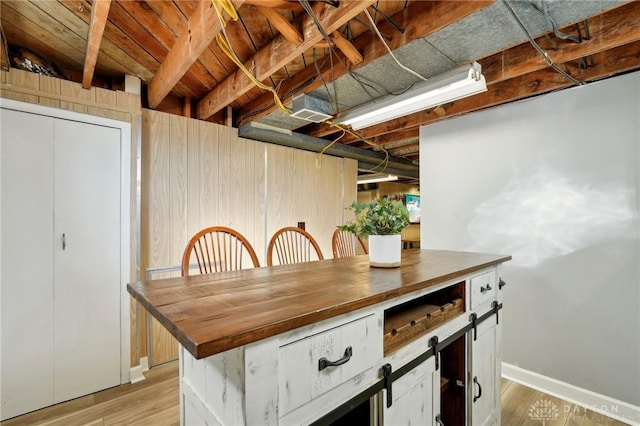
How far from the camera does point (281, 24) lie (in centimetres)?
154

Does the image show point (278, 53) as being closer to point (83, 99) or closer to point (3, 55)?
point (83, 99)

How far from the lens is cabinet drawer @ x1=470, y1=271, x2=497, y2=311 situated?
1465mm

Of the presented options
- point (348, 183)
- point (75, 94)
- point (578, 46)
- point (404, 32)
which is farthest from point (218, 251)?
point (578, 46)

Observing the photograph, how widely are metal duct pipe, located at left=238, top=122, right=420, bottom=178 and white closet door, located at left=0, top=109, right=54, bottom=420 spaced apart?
1581mm

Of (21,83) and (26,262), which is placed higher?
(21,83)

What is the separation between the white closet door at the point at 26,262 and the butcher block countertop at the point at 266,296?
1425 mm

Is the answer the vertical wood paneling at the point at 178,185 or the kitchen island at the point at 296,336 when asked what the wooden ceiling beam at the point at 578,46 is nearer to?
the kitchen island at the point at 296,336

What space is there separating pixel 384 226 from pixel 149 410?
1968 millimetres

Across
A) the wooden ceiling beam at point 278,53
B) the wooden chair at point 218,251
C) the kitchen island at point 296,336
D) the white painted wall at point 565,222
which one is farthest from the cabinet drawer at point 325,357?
the white painted wall at point 565,222

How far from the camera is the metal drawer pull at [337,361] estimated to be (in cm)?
78

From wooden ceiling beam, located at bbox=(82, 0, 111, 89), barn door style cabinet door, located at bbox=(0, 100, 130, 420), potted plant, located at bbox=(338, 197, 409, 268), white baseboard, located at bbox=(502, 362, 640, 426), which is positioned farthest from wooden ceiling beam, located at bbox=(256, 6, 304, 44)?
white baseboard, located at bbox=(502, 362, 640, 426)

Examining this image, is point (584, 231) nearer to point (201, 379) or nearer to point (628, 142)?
point (628, 142)

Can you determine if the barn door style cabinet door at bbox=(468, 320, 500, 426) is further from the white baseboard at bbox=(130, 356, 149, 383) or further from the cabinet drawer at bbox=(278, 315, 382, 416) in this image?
the white baseboard at bbox=(130, 356, 149, 383)

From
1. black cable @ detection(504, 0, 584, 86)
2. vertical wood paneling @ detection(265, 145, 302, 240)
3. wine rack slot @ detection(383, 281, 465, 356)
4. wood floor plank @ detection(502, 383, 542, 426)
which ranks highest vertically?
black cable @ detection(504, 0, 584, 86)
